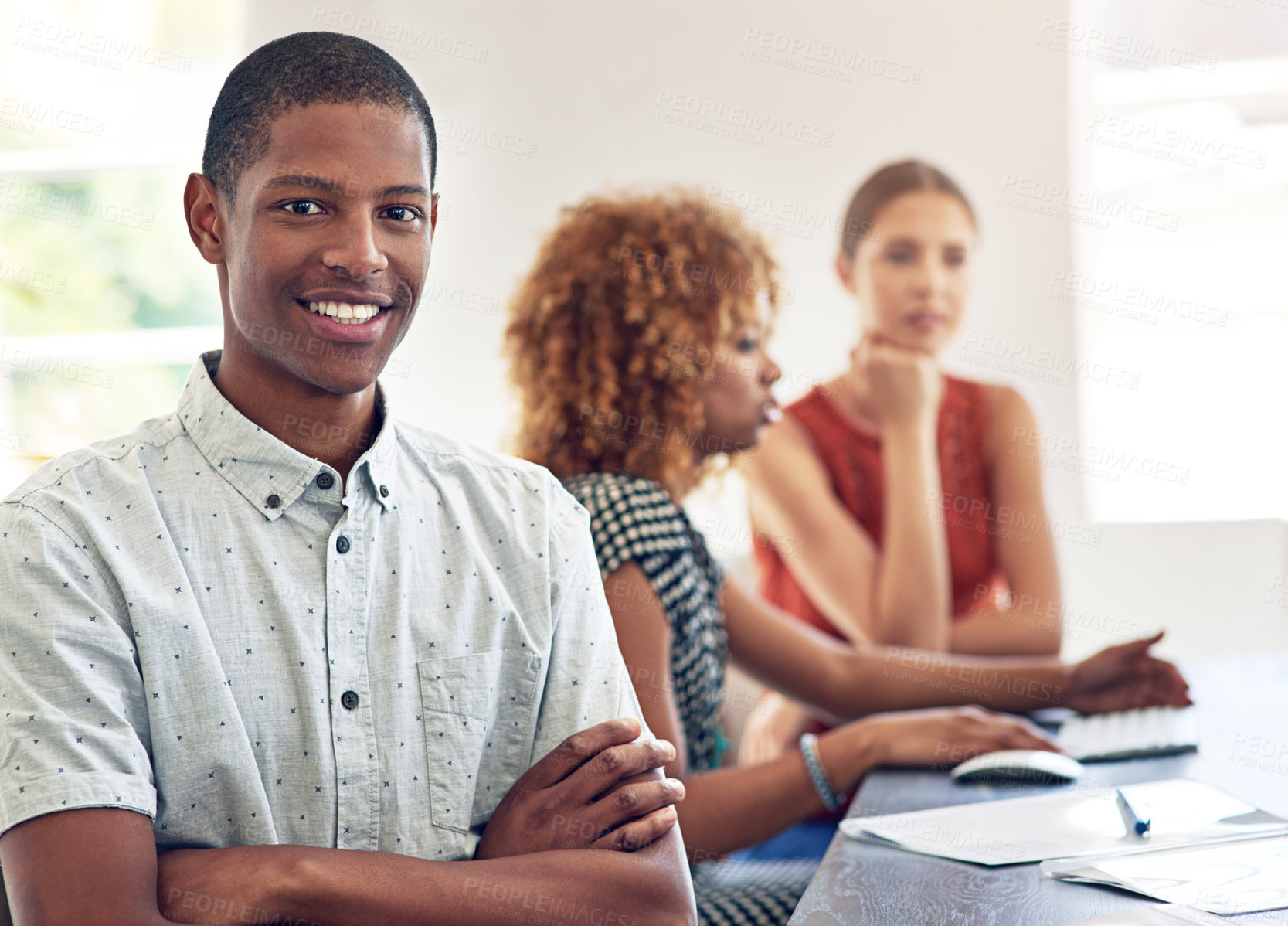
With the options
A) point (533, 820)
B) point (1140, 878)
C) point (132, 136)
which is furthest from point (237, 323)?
point (132, 136)

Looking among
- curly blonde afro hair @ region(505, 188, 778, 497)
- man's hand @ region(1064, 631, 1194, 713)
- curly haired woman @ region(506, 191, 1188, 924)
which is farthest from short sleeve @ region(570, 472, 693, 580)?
man's hand @ region(1064, 631, 1194, 713)

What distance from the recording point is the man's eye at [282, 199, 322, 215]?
3.42 feet

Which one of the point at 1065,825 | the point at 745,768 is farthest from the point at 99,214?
the point at 1065,825

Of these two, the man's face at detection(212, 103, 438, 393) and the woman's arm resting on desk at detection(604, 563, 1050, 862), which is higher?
the man's face at detection(212, 103, 438, 393)

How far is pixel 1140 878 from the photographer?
1.01 meters

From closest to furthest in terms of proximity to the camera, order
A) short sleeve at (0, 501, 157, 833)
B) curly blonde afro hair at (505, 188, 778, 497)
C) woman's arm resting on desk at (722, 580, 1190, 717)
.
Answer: short sleeve at (0, 501, 157, 833) → curly blonde afro hair at (505, 188, 778, 497) → woman's arm resting on desk at (722, 580, 1190, 717)

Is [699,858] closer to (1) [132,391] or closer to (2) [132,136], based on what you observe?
(1) [132,391]

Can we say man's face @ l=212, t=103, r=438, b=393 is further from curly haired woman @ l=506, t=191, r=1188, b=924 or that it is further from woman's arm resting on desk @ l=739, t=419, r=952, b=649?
woman's arm resting on desk @ l=739, t=419, r=952, b=649

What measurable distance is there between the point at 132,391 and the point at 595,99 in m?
1.69

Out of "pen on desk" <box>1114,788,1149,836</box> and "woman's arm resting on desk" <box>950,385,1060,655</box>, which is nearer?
"pen on desk" <box>1114,788,1149,836</box>

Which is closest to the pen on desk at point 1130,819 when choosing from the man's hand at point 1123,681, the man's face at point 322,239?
the man's hand at point 1123,681

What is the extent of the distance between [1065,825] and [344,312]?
3.00ft

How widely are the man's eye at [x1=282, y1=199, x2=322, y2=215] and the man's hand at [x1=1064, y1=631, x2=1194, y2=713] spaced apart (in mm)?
1430

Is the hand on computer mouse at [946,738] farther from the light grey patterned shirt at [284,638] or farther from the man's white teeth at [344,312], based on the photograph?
the man's white teeth at [344,312]
